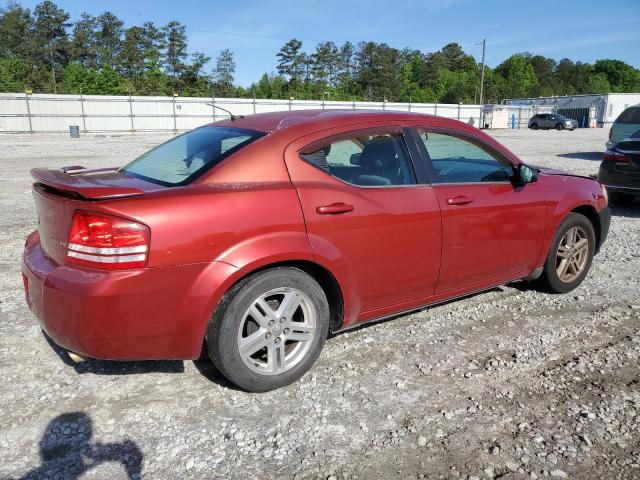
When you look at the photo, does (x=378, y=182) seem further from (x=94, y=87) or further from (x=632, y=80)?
(x=632, y=80)

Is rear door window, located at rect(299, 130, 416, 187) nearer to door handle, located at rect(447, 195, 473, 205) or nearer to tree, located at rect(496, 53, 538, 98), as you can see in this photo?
door handle, located at rect(447, 195, 473, 205)

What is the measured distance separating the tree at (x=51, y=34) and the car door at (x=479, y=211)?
79.6 m

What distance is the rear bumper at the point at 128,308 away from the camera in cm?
265

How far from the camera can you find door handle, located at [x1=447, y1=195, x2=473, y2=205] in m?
3.72

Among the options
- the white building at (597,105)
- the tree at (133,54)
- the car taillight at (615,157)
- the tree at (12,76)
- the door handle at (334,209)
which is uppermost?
the tree at (133,54)

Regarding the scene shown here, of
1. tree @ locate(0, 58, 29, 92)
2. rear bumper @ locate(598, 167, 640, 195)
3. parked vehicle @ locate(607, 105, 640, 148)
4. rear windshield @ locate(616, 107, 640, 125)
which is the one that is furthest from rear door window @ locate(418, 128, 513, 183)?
tree @ locate(0, 58, 29, 92)

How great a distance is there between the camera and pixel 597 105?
53.2 metres

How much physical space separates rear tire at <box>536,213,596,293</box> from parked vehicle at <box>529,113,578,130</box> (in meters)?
46.1

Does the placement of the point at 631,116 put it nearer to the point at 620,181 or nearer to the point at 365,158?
the point at 620,181

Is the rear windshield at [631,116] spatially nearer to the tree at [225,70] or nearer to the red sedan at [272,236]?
the red sedan at [272,236]

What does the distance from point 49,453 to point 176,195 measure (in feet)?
4.59

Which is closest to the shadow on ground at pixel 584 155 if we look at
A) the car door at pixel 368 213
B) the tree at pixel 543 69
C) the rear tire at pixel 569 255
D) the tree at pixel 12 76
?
the rear tire at pixel 569 255

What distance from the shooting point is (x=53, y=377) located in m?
3.31

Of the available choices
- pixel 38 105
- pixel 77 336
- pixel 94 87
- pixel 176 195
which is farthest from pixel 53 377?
pixel 94 87
